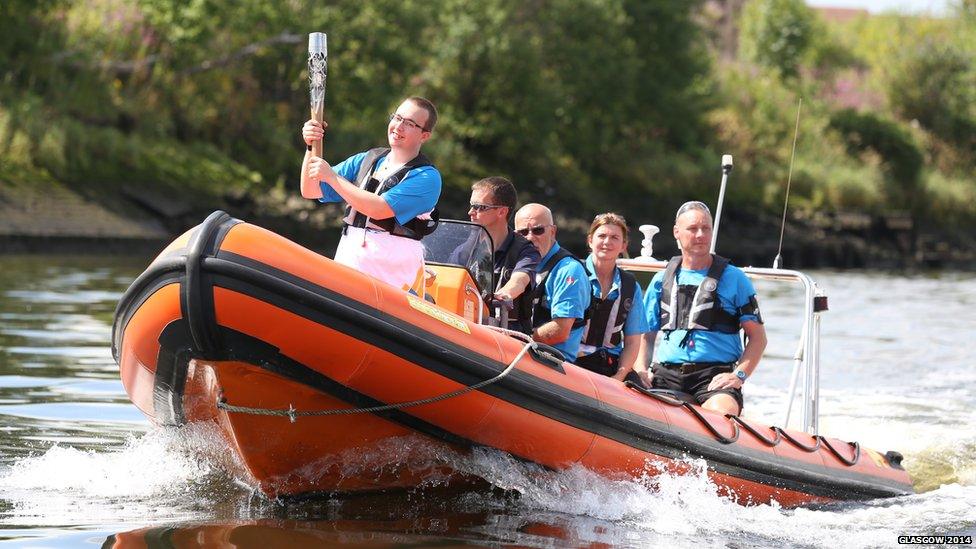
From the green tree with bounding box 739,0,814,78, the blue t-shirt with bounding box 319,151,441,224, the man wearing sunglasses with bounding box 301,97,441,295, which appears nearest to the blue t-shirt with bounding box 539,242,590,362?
the man wearing sunglasses with bounding box 301,97,441,295

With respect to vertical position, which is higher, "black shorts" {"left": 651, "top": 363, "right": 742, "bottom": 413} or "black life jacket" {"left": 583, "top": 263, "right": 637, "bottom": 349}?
"black life jacket" {"left": 583, "top": 263, "right": 637, "bottom": 349}

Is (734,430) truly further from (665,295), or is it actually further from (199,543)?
(199,543)

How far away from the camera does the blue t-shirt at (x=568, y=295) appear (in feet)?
18.2

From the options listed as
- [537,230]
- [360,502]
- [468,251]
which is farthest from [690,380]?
[360,502]

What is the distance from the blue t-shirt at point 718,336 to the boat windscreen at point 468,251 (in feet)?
3.11

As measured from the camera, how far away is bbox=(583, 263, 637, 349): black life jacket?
19.4 feet

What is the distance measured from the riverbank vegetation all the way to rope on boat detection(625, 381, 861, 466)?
1442 centimetres

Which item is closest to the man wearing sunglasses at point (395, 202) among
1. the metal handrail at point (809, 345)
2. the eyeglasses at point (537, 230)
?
the eyeglasses at point (537, 230)

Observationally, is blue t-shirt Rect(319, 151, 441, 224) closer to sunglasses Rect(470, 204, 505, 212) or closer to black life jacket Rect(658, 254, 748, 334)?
sunglasses Rect(470, 204, 505, 212)

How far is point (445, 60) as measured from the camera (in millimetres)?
27094

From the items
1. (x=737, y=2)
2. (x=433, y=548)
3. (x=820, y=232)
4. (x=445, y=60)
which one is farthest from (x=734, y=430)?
(x=737, y=2)

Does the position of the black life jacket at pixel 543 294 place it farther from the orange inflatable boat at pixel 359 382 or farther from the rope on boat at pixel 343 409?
the rope on boat at pixel 343 409

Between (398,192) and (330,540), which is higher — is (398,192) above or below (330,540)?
above

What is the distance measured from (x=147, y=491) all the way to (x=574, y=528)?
1568mm
